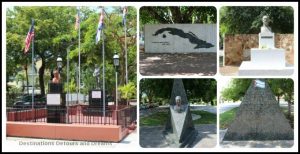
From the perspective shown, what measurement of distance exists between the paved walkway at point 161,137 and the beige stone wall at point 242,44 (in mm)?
1712

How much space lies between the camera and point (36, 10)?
13125mm

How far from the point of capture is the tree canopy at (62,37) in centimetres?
1175

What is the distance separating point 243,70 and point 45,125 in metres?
4.05

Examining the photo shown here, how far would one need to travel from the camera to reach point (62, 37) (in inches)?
541

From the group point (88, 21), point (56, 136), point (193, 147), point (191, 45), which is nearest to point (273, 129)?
point (193, 147)

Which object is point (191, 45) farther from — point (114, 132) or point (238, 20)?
point (114, 132)

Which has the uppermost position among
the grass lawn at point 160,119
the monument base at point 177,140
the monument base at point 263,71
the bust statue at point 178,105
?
the monument base at point 263,71

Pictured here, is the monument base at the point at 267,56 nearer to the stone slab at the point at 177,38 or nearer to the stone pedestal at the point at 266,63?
the stone pedestal at the point at 266,63

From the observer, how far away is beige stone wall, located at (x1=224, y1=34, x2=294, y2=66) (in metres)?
8.41

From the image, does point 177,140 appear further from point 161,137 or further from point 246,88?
point 246,88

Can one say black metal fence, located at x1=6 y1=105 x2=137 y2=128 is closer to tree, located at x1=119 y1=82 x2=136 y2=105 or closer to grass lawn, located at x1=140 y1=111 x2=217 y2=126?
grass lawn, located at x1=140 y1=111 x2=217 y2=126

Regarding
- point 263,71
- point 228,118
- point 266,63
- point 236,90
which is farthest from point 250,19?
point 228,118

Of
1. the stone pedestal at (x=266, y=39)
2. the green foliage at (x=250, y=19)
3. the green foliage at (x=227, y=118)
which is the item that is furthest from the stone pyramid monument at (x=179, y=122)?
the stone pedestal at (x=266, y=39)

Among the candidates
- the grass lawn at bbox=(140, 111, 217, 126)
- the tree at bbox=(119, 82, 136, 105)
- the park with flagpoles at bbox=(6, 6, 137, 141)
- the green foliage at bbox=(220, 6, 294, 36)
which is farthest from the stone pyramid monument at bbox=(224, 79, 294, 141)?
the tree at bbox=(119, 82, 136, 105)
